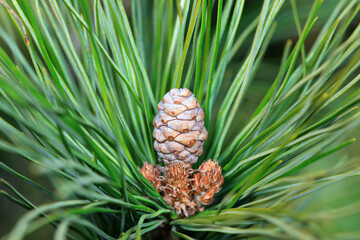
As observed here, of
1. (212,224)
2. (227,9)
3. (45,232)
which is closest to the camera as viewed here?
(212,224)

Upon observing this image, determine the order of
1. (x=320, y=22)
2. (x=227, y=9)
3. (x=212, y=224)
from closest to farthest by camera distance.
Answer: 1. (x=212, y=224)
2. (x=227, y=9)
3. (x=320, y=22)

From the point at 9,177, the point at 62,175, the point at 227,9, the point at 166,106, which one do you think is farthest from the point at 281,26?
the point at 9,177

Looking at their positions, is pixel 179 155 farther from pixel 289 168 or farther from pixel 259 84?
pixel 259 84

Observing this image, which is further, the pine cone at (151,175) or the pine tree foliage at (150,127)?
the pine cone at (151,175)

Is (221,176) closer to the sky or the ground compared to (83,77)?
closer to the ground
